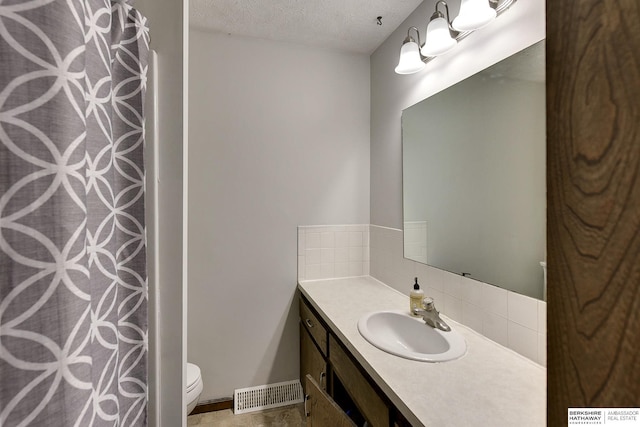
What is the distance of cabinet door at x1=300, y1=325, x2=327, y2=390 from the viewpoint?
1.62 meters

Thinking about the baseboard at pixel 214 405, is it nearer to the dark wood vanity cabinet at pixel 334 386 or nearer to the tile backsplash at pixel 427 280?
Answer: the dark wood vanity cabinet at pixel 334 386

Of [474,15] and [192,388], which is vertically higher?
[474,15]

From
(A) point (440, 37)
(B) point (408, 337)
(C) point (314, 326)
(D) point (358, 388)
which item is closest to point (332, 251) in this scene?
(C) point (314, 326)

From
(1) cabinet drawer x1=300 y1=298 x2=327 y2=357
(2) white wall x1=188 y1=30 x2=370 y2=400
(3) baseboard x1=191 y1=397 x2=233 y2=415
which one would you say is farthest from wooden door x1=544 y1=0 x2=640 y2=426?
(3) baseboard x1=191 y1=397 x2=233 y2=415

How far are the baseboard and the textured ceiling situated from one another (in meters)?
2.38

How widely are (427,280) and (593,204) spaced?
139cm

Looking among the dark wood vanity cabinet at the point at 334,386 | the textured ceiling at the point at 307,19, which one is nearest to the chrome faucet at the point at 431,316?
the dark wood vanity cabinet at the point at 334,386

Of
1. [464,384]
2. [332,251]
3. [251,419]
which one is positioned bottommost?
[251,419]

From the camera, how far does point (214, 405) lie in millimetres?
1976

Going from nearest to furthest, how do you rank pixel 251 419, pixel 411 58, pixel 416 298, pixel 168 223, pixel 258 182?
1. pixel 168 223
2. pixel 416 298
3. pixel 411 58
4. pixel 251 419
5. pixel 258 182

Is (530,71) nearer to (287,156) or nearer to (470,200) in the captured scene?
(470,200)

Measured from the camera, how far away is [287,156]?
2096 millimetres

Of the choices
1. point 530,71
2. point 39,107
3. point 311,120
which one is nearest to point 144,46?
point 39,107

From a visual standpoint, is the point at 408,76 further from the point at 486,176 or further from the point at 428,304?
the point at 428,304
